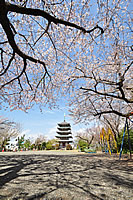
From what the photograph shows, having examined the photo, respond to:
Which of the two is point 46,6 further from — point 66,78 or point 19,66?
point 66,78

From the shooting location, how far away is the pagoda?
114 feet

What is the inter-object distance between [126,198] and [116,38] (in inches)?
182

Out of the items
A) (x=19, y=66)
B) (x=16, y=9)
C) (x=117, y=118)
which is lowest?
(x=117, y=118)

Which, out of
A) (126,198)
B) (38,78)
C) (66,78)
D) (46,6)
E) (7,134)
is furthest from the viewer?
(7,134)

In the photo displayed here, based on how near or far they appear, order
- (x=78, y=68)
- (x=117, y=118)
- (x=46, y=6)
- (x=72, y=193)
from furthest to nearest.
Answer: (x=117, y=118)
(x=78, y=68)
(x=46, y=6)
(x=72, y=193)

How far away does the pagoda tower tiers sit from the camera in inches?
1373

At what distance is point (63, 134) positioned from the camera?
3697 centimetres

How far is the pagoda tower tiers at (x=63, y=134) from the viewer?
114 ft

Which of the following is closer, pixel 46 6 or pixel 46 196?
pixel 46 196

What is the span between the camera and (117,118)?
14.7m

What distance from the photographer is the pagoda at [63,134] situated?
114 ft

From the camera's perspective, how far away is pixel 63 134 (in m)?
37.0

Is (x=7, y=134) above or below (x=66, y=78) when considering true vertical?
below

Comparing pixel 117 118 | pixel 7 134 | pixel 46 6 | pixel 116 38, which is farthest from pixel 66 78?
pixel 7 134
